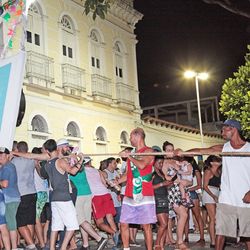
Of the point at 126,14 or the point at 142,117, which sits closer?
Result: the point at 126,14

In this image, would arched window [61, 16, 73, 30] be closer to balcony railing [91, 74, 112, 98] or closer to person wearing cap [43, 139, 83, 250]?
balcony railing [91, 74, 112, 98]

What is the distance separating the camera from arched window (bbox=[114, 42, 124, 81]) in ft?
65.7

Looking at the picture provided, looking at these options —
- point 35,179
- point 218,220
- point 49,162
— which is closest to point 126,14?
point 35,179

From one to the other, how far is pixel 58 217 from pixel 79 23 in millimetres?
11821

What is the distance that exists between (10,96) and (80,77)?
1274 centimetres

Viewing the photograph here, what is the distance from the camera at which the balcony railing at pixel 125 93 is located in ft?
64.0

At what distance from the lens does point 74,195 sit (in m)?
7.57

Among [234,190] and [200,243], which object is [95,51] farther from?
[234,190]

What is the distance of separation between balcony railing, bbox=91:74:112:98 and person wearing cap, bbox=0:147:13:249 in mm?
10998

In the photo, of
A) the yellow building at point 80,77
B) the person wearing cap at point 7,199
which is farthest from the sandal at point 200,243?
the yellow building at point 80,77

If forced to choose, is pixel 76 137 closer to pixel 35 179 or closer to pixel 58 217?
pixel 35 179

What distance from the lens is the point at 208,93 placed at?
111 feet

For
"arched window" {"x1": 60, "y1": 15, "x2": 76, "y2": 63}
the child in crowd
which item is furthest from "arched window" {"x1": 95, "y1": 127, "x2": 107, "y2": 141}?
the child in crowd

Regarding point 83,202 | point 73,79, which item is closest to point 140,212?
point 83,202
